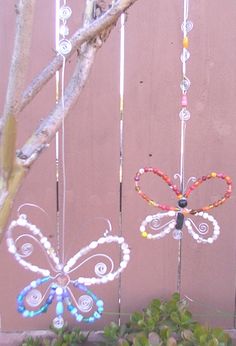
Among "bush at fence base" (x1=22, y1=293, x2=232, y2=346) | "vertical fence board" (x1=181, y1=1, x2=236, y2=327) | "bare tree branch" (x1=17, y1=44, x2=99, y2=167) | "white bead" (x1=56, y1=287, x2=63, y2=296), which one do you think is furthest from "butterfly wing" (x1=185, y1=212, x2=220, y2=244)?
"bare tree branch" (x1=17, y1=44, x2=99, y2=167)

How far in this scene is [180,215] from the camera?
2.09 meters

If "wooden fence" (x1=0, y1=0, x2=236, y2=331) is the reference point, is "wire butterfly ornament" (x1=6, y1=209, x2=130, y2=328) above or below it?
below

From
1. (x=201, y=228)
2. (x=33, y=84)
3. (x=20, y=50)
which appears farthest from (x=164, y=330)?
(x=20, y=50)

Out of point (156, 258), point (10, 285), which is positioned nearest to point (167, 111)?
point (156, 258)

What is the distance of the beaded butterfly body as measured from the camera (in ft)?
6.80

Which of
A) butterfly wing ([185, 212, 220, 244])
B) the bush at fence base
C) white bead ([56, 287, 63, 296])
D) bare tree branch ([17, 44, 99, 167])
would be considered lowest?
the bush at fence base

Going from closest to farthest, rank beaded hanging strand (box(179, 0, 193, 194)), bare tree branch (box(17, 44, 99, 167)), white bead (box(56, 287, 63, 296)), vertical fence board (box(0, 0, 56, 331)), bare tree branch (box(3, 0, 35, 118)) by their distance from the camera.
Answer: bare tree branch (box(3, 0, 35, 118)) < bare tree branch (box(17, 44, 99, 167)) < white bead (box(56, 287, 63, 296)) < beaded hanging strand (box(179, 0, 193, 194)) < vertical fence board (box(0, 0, 56, 331))

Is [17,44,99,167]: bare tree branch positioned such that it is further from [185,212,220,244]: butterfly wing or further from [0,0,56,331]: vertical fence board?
[185,212,220,244]: butterfly wing

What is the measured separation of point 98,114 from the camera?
2.47 m

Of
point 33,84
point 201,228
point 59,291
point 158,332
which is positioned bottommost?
point 158,332

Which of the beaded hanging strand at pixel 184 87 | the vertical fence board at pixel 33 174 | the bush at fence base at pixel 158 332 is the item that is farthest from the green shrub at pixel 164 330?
the beaded hanging strand at pixel 184 87

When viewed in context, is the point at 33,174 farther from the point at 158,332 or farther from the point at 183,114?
the point at 158,332

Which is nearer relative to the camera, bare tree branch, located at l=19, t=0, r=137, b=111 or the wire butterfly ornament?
bare tree branch, located at l=19, t=0, r=137, b=111

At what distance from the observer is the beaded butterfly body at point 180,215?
2.07m
